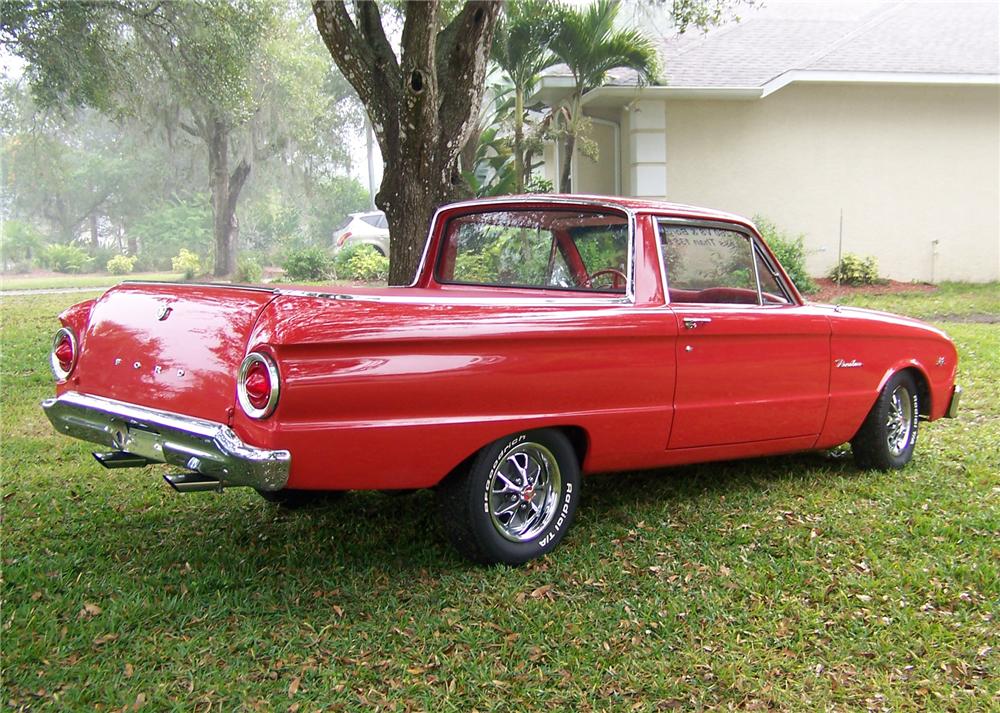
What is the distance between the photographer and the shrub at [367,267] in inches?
800

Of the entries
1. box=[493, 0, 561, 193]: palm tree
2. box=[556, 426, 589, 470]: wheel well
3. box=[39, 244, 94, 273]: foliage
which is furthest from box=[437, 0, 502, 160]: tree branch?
box=[39, 244, 94, 273]: foliage

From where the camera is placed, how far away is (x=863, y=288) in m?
14.6

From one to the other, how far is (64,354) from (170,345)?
81cm

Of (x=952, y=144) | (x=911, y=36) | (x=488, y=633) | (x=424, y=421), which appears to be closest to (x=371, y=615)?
(x=488, y=633)

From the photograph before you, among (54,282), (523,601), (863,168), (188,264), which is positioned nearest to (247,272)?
(188,264)

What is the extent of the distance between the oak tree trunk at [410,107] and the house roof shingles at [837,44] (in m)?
7.16

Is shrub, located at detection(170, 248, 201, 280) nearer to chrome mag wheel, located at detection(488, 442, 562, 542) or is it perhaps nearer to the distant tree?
the distant tree

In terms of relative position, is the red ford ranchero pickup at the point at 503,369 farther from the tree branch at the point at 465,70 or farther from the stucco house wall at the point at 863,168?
the stucco house wall at the point at 863,168

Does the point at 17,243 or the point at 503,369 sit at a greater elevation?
the point at 17,243

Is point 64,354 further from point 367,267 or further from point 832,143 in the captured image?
point 367,267

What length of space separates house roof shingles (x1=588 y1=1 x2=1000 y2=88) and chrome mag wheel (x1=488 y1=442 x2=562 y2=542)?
428 inches

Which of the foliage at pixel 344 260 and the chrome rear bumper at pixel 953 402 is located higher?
the foliage at pixel 344 260

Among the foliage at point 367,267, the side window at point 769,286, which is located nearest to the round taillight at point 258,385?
the side window at point 769,286

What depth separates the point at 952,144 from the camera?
51.2ft
